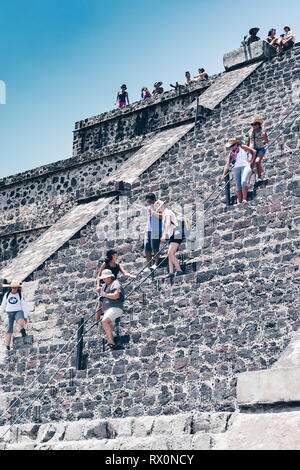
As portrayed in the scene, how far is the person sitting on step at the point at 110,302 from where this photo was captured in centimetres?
1023

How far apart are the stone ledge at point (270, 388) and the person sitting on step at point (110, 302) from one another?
3.86m

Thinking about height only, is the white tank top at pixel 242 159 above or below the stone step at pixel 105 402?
above

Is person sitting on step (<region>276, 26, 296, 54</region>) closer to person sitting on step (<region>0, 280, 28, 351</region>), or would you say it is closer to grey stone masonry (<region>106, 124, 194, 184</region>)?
grey stone masonry (<region>106, 124, 194, 184</region>)

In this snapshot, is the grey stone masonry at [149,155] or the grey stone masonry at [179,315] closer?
the grey stone masonry at [179,315]

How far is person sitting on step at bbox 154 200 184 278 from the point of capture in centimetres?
1052

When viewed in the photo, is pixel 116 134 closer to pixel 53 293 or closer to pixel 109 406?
pixel 53 293

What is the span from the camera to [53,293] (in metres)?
11.6

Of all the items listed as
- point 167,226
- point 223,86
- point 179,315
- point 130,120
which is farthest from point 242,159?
point 130,120

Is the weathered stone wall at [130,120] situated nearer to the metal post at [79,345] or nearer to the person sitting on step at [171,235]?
the person sitting on step at [171,235]

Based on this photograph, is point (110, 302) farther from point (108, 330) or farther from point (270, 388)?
point (270, 388)

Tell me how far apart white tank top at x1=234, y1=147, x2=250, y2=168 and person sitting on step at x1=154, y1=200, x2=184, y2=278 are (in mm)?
1209

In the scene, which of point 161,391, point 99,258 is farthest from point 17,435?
point 99,258

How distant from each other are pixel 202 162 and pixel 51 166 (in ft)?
22.3

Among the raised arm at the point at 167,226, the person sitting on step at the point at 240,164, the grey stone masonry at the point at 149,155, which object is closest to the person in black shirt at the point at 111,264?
the raised arm at the point at 167,226
